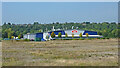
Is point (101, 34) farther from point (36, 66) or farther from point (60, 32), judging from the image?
point (36, 66)

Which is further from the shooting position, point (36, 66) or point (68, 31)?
point (68, 31)

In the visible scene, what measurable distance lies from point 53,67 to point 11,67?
2201mm

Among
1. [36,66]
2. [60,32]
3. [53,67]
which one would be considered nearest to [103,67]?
[53,67]

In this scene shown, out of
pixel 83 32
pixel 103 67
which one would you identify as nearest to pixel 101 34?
pixel 83 32

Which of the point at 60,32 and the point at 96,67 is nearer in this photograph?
the point at 96,67

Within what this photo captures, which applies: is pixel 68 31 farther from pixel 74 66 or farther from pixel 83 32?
pixel 74 66

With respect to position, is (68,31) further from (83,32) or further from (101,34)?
(101,34)

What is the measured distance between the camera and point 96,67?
13.8m

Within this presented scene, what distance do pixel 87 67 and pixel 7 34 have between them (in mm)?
141129

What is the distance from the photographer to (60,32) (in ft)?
486

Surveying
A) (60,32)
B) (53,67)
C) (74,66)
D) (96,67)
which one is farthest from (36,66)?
(60,32)

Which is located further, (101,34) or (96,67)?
(101,34)

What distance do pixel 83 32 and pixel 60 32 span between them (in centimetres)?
1374

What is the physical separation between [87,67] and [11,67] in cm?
393
